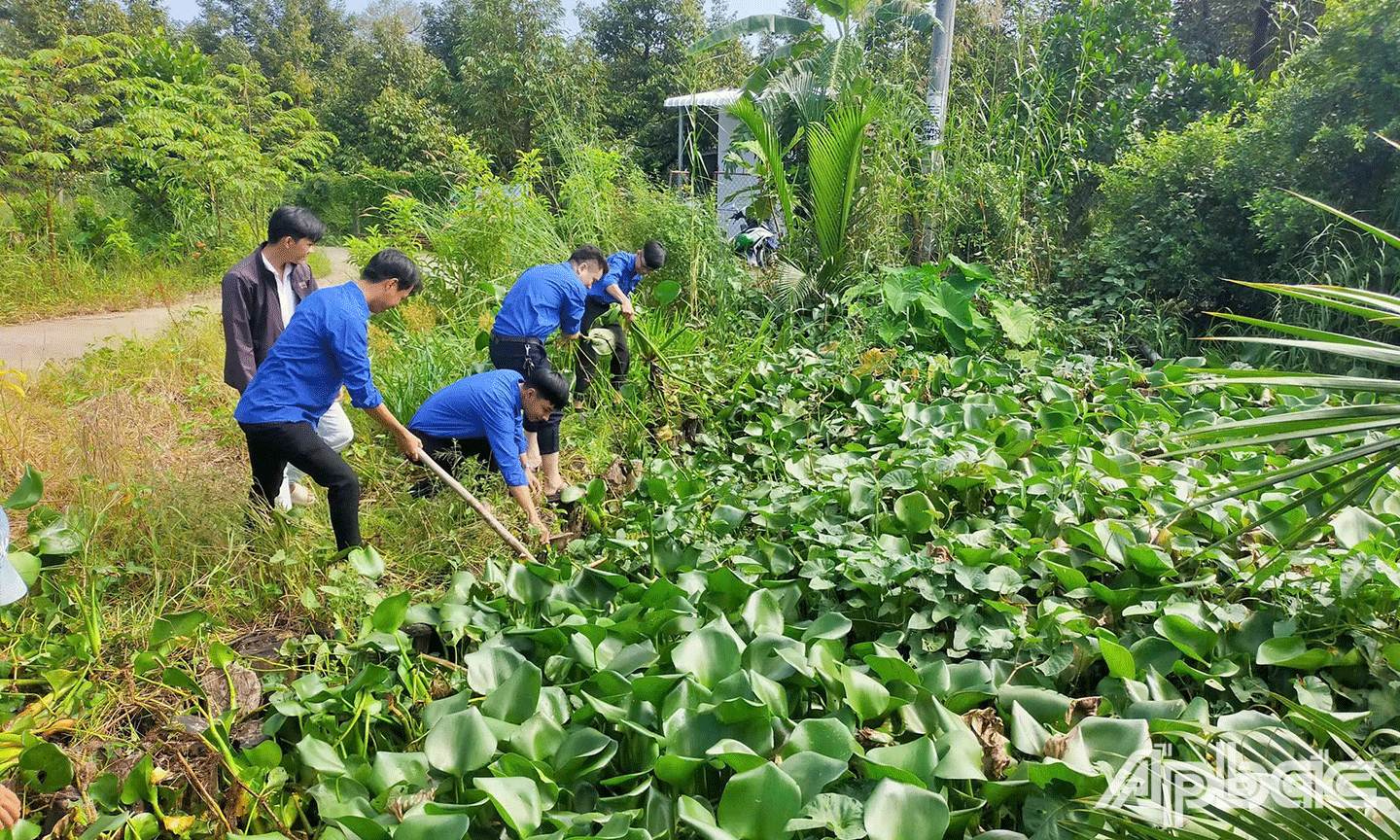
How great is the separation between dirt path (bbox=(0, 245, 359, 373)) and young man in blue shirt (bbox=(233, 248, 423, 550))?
11.8 ft

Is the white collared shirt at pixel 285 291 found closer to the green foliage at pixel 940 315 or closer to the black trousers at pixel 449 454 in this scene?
the black trousers at pixel 449 454

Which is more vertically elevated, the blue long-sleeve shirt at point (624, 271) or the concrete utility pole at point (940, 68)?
the concrete utility pole at point (940, 68)

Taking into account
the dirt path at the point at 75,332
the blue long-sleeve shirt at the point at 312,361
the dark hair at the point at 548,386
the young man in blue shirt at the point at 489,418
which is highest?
the blue long-sleeve shirt at the point at 312,361

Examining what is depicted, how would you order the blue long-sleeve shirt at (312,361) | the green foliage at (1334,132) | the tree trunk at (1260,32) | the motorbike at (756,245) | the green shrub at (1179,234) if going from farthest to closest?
1. the tree trunk at (1260,32)
2. the motorbike at (756,245)
3. the green shrub at (1179,234)
4. the green foliage at (1334,132)
5. the blue long-sleeve shirt at (312,361)

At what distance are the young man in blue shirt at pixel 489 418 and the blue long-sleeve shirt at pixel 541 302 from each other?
0.70 m

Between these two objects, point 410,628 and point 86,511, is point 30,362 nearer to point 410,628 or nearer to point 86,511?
point 86,511

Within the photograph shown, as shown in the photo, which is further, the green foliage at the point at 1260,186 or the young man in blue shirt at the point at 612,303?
the green foliage at the point at 1260,186

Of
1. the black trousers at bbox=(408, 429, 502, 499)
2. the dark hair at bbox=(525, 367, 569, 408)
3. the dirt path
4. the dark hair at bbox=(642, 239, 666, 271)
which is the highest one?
the dark hair at bbox=(642, 239, 666, 271)

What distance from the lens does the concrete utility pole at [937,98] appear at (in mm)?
7207

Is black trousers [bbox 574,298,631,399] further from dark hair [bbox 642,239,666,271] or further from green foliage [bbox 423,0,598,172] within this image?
green foliage [bbox 423,0,598,172]

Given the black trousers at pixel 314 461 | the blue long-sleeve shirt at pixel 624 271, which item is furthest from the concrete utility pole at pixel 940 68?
the black trousers at pixel 314 461

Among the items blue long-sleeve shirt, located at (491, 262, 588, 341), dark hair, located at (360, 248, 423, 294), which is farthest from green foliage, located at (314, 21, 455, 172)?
dark hair, located at (360, 248, 423, 294)

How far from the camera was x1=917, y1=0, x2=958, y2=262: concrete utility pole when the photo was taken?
7207 mm

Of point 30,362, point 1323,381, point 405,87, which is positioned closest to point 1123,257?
point 1323,381
